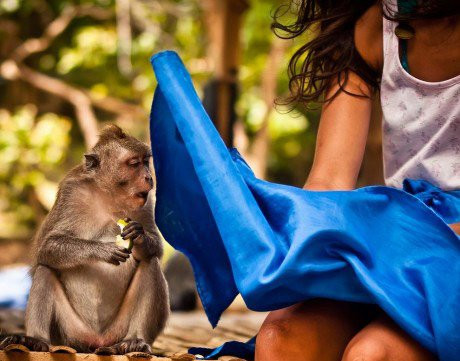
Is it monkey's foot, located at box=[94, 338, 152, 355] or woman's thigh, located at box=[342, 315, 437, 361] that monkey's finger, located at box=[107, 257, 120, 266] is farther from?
woman's thigh, located at box=[342, 315, 437, 361]

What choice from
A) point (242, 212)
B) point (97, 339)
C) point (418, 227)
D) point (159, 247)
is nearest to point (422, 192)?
point (418, 227)

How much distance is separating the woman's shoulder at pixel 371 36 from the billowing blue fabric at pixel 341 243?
51 centimetres

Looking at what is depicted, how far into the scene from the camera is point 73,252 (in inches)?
134

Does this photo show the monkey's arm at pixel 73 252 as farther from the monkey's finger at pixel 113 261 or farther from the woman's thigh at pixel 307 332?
the woman's thigh at pixel 307 332

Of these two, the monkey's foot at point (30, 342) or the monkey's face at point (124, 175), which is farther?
the monkey's face at point (124, 175)

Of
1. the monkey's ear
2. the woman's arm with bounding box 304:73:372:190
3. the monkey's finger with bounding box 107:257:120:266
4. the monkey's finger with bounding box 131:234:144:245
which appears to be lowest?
the monkey's finger with bounding box 107:257:120:266

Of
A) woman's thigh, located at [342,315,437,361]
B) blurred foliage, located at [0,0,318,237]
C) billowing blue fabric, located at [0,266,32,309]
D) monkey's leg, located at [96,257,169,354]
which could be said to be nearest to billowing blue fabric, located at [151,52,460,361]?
woman's thigh, located at [342,315,437,361]

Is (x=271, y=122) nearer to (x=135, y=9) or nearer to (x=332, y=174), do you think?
(x=135, y=9)

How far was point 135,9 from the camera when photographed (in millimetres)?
12688

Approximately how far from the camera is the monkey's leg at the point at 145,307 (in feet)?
11.2

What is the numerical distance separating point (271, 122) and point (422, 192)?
966 centimetres

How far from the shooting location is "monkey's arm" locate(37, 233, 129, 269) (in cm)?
336

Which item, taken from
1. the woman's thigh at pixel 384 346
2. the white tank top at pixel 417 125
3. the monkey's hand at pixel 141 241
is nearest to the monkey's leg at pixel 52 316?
the monkey's hand at pixel 141 241

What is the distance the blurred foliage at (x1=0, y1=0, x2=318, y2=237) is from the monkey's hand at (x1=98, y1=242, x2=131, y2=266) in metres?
7.44
